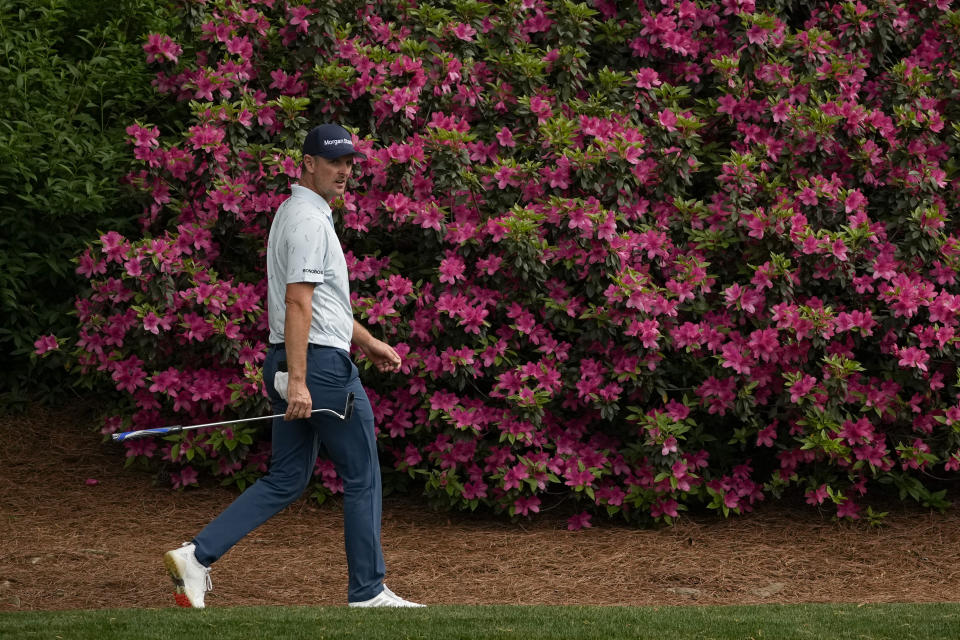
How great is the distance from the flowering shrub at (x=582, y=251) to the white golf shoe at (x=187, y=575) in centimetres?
191

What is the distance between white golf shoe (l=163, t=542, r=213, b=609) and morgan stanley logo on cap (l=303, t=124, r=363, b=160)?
1.57m

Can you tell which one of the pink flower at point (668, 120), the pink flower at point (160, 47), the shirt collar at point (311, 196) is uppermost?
the pink flower at point (160, 47)

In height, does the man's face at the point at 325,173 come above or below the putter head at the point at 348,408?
above

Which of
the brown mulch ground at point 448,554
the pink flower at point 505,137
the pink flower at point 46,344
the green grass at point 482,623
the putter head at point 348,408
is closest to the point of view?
the green grass at point 482,623

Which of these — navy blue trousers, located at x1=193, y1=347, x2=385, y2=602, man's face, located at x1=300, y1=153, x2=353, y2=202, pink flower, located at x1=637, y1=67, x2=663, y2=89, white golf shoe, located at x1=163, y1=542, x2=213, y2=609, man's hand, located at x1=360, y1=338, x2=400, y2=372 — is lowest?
white golf shoe, located at x1=163, y1=542, x2=213, y2=609

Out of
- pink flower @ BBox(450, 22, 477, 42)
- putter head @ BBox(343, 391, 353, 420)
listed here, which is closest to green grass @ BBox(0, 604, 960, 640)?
putter head @ BBox(343, 391, 353, 420)

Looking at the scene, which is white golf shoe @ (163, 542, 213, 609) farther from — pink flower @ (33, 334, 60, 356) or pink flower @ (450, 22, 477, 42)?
pink flower @ (450, 22, 477, 42)

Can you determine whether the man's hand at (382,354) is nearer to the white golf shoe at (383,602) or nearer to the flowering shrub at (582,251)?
the white golf shoe at (383,602)

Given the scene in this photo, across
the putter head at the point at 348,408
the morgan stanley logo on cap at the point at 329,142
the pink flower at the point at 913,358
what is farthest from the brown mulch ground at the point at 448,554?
the morgan stanley logo on cap at the point at 329,142

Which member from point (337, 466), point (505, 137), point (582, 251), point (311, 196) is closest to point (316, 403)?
point (337, 466)

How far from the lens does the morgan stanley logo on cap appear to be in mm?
4527

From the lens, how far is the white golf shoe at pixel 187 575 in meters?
4.50

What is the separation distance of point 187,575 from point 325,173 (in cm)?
160

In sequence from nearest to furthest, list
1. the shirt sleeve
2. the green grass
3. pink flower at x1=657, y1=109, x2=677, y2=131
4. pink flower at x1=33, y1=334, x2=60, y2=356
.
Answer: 1. the green grass
2. the shirt sleeve
3. pink flower at x1=657, y1=109, x2=677, y2=131
4. pink flower at x1=33, y1=334, x2=60, y2=356
